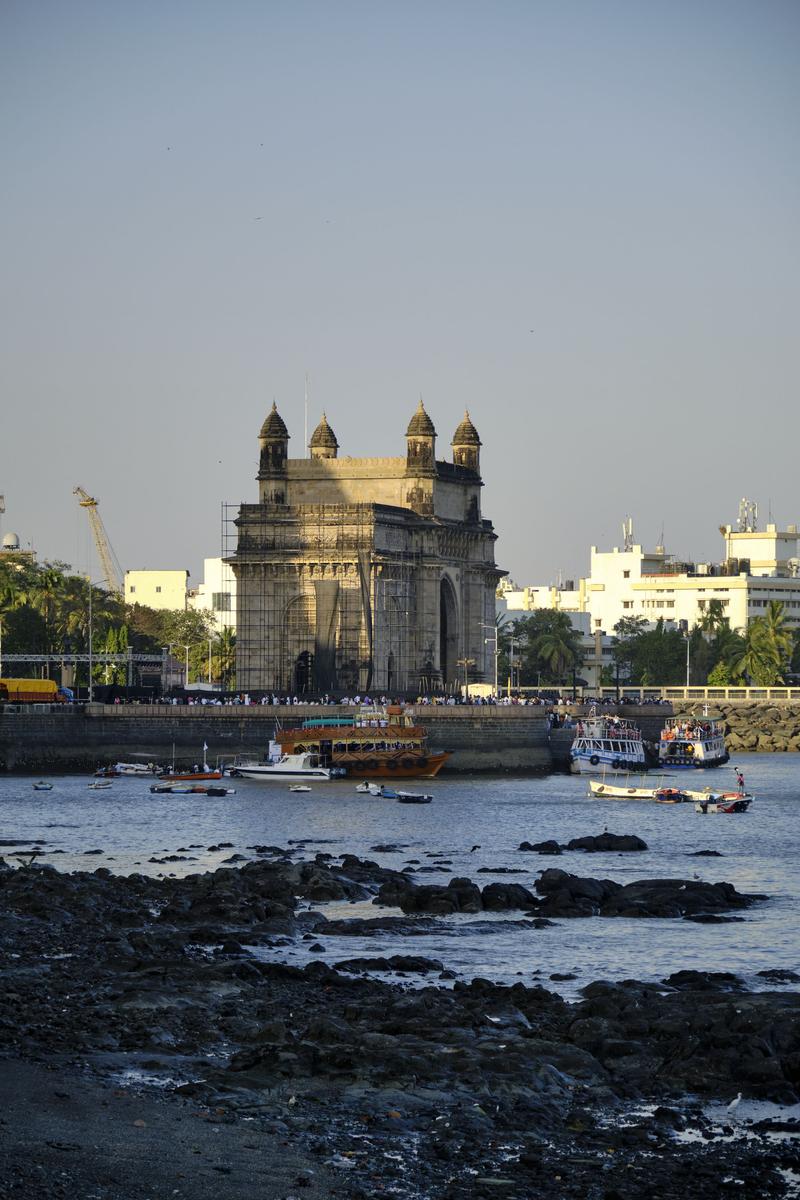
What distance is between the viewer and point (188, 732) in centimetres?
12294

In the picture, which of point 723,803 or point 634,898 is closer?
point 634,898

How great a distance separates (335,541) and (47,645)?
36335 millimetres

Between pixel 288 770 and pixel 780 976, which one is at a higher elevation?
pixel 288 770

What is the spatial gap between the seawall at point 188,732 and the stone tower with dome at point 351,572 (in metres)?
17.2

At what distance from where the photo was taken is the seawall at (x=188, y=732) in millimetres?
121500

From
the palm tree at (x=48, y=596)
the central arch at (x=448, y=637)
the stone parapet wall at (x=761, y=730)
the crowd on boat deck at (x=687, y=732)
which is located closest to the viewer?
the crowd on boat deck at (x=687, y=732)

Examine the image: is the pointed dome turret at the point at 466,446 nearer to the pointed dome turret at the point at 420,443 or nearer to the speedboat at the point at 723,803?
the pointed dome turret at the point at 420,443

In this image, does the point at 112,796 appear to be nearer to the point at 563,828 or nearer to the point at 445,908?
the point at 563,828

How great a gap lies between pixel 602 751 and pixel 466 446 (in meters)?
39.9

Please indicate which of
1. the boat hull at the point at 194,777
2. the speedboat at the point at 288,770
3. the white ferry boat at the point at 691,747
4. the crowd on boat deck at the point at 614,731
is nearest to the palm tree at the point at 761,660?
the white ferry boat at the point at 691,747

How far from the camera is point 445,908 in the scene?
5941 centimetres

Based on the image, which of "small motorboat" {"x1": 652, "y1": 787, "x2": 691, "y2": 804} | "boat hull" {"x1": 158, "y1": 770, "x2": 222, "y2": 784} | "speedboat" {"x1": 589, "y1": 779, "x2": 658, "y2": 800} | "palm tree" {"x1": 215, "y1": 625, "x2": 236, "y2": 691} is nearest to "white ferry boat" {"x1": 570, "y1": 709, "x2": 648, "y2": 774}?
"speedboat" {"x1": 589, "y1": 779, "x2": 658, "y2": 800}

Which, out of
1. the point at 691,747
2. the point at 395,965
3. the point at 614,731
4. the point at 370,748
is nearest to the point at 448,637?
the point at 614,731

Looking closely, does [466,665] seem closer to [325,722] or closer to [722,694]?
[722,694]
